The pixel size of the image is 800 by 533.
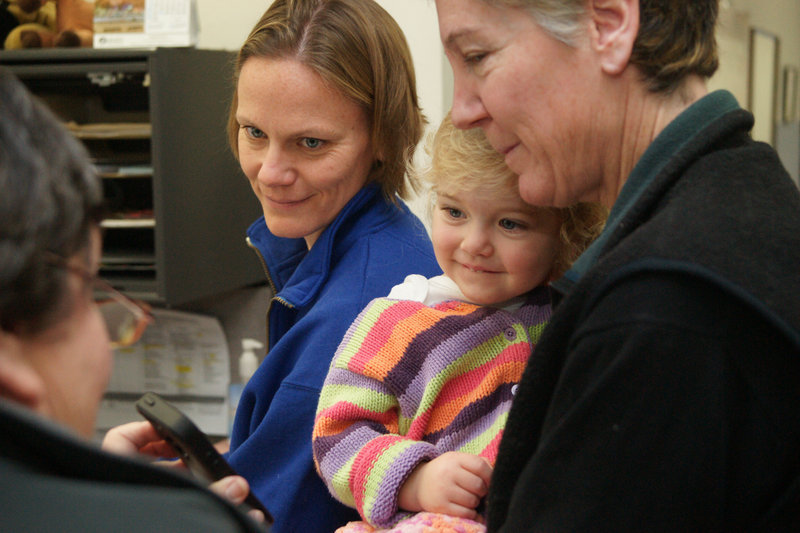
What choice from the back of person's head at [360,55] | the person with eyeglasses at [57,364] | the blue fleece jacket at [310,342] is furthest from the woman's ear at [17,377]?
the back of person's head at [360,55]

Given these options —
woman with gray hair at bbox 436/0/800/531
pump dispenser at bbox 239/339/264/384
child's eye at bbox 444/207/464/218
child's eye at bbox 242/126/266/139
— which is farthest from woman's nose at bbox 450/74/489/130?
pump dispenser at bbox 239/339/264/384

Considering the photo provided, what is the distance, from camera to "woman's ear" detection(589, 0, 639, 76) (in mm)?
874

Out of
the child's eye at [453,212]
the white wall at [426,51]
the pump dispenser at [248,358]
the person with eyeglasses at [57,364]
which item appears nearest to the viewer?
the person with eyeglasses at [57,364]

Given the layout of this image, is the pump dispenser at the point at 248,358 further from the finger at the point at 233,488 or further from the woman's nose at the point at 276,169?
the finger at the point at 233,488

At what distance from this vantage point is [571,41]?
2.93 ft

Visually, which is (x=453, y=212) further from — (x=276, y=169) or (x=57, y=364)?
(x=57, y=364)

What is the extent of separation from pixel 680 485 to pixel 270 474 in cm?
76

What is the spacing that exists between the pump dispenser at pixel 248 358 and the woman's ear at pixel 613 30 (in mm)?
1644

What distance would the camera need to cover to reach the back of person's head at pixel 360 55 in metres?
1.41

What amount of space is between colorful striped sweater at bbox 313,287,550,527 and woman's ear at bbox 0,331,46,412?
59cm

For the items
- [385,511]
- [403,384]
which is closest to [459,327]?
[403,384]

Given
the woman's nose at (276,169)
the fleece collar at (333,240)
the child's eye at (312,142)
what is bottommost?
the fleece collar at (333,240)

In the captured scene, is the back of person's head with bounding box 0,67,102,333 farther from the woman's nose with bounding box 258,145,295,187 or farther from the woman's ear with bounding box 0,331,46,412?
the woman's nose with bounding box 258,145,295,187

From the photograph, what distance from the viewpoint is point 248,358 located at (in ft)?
7.60
